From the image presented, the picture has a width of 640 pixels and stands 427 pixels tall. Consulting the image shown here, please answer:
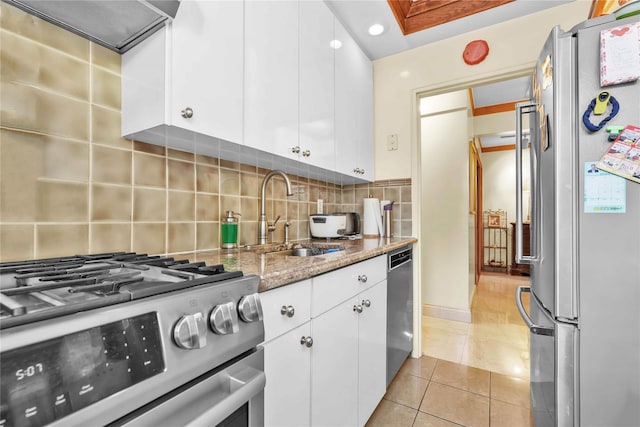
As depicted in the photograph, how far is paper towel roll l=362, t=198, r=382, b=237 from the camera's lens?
Result: 2359 mm

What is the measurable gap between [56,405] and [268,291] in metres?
0.49

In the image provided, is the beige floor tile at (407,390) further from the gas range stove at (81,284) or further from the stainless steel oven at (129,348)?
the gas range stove at (81,284)

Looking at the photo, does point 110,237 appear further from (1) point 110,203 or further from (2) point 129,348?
(2) point 129,348

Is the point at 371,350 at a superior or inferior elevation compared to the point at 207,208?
inferior

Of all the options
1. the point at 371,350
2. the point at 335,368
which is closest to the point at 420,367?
the point at 371,350

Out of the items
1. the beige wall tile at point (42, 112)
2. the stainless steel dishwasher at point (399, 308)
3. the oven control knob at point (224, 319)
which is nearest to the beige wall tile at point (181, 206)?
the beige wall tile at point (42, 112)

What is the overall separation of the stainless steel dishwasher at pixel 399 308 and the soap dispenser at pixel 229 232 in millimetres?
913

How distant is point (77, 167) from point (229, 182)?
66cm

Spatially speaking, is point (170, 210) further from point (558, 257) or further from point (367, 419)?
point (558, 257)

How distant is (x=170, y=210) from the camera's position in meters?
1.26

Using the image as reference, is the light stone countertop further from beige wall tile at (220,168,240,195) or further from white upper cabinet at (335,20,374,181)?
white upper cabinet at (335,20,374,181)

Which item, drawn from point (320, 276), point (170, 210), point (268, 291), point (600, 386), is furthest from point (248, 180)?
point (600, 386)

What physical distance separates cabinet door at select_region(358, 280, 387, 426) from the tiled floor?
0.17 meters

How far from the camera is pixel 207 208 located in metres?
1.42
